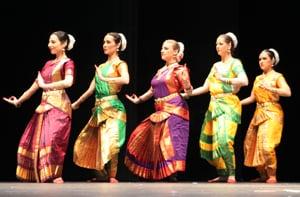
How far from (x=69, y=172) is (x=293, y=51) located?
317 centimetres

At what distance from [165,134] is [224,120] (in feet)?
2.06

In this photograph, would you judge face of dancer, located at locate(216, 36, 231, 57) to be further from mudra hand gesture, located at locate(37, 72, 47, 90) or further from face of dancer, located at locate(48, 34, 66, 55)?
mudra hand gesture, located at locate(37, 72, 47, 90)

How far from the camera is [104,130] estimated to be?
855 cm

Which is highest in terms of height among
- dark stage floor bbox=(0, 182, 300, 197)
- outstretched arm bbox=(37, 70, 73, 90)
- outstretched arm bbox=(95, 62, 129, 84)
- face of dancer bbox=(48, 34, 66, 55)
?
face of dancer bbox=(48, 34, 66, 55)

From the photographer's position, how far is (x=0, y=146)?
33.7 feet

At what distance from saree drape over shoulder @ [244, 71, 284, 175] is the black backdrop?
4.03 ft

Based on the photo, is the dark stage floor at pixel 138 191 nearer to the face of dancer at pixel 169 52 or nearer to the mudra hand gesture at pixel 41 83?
the mudra hand gesture at pixel 41 83

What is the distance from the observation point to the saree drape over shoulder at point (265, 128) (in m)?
8.72

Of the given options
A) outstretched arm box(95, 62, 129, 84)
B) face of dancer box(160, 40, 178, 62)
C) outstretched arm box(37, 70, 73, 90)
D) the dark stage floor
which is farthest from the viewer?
face of dancer box(160, 40, 178, 62)

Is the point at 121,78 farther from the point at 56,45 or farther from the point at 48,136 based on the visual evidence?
the point at 48,136

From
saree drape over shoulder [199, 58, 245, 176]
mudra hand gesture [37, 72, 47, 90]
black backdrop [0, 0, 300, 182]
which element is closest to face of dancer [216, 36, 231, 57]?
saree drape over shoulder [199, 58, 245, 176]

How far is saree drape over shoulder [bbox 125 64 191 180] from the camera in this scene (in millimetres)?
8555

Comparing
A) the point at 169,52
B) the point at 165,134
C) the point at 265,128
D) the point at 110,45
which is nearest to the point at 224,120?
the point at 265,128

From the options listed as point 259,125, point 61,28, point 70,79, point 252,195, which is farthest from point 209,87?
point 252,195
